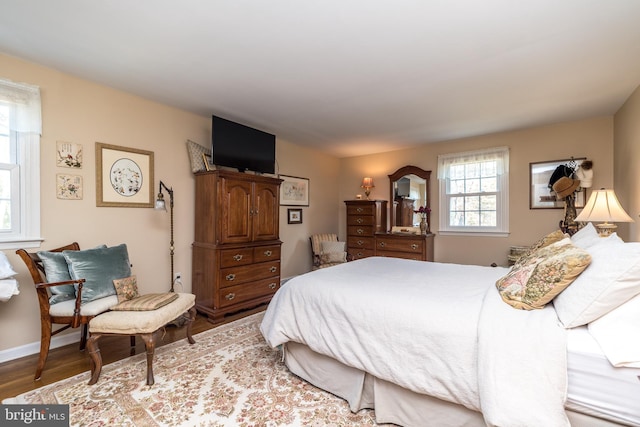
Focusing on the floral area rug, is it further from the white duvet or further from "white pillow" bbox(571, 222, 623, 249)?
"white pillow" bbox(571, 222, 623, 249)

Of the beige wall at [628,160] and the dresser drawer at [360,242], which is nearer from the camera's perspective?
the beige wall at [628,160]

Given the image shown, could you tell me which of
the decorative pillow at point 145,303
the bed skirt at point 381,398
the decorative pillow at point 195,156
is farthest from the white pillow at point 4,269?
the bed skirt at point 381,398

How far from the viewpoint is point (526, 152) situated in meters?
4.01

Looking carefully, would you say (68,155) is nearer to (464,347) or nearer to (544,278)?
(464,347)

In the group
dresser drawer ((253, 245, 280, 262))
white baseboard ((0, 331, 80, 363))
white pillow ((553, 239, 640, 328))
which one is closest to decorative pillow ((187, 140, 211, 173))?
dresser drawer ((253, 245, 280, 262))

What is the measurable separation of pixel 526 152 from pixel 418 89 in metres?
2.29

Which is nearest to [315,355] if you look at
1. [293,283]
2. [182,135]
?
[293,283]

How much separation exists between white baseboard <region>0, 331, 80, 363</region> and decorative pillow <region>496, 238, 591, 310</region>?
3.51 meters

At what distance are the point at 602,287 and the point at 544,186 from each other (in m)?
3.32

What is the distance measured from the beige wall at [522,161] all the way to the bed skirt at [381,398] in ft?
11.0

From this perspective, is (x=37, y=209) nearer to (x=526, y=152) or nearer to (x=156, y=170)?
(x=156, y=170)

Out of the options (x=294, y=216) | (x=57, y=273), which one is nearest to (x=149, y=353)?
(x=57, y=273)

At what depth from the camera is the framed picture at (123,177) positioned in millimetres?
2816

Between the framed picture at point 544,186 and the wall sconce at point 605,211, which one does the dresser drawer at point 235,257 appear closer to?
the wall sconce at point 605,211
